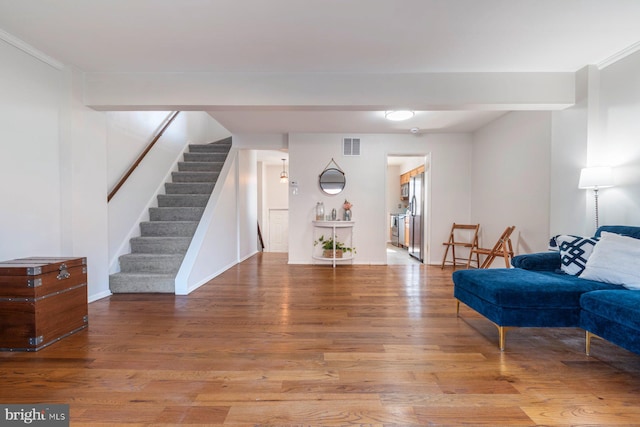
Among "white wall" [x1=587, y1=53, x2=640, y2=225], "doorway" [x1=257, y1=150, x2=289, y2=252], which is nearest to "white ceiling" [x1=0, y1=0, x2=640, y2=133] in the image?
"white wall" [x1=587, y1=53, x2=640, y2=225]

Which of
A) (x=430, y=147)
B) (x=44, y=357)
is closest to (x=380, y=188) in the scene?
(x=430, y=147)

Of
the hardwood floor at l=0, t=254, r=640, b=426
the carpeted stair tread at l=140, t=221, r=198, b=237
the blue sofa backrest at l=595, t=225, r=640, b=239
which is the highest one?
the blue sofa backrest at l=595, t=225, r=640, b=239

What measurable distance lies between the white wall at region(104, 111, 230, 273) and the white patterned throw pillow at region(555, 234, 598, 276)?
189 inches

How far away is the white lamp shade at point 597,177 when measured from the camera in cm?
246

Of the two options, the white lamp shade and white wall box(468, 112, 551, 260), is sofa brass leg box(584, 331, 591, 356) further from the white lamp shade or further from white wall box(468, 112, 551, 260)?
white wall box(468, 112, 551, 260)

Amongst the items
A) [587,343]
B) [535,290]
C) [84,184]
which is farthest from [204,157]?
[587,343]

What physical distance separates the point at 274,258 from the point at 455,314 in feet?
13.0

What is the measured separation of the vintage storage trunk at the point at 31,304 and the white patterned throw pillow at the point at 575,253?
407 centimetres

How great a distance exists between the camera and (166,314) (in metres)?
2.73

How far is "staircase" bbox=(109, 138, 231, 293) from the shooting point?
3414 millimetres

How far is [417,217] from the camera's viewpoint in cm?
598

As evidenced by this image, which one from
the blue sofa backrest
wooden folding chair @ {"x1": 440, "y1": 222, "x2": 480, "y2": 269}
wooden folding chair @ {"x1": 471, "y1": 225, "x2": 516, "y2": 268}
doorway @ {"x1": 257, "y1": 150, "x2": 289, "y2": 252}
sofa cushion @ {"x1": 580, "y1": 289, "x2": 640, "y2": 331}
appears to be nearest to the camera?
sofa cushion @ {"x1": 580, "y1": 289, "x2": 640, "y2": 331}

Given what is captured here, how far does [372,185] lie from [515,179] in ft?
7.16

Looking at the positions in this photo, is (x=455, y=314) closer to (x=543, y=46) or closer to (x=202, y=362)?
(x=202, y=362)
